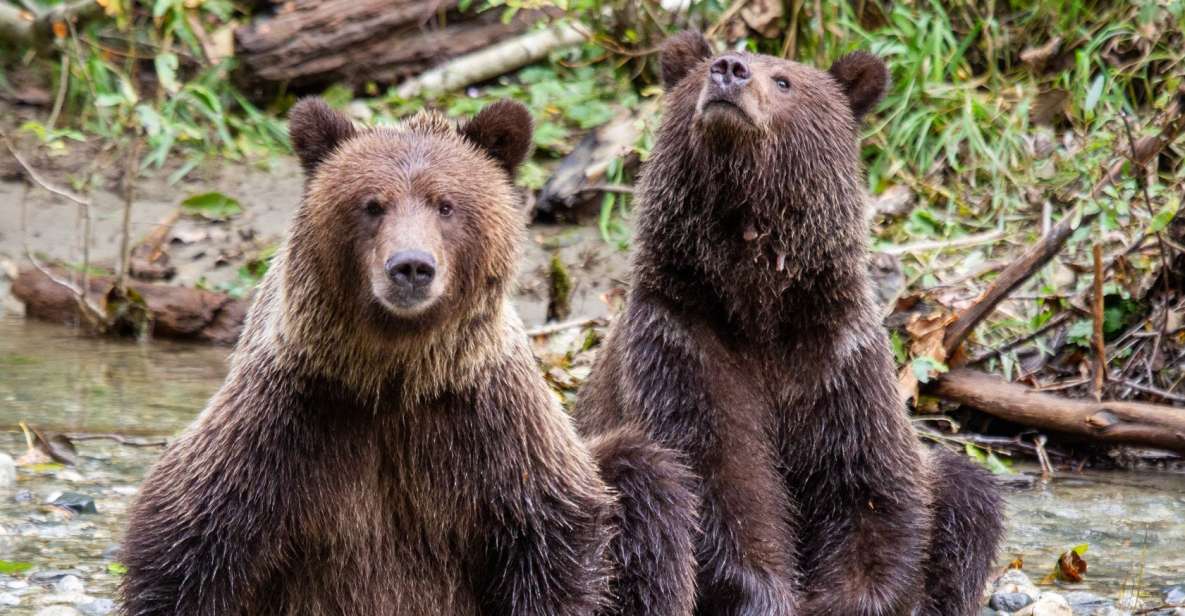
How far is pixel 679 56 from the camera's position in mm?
7055

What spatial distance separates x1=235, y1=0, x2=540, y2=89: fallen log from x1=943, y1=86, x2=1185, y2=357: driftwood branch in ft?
19.7

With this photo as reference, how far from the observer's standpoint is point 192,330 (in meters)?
11.1

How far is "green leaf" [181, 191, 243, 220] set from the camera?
12266 millimetres

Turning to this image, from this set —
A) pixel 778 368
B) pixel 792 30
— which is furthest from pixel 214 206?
pixel 778 368

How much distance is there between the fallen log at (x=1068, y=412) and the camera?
8.40 m

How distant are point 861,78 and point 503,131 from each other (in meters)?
1.94

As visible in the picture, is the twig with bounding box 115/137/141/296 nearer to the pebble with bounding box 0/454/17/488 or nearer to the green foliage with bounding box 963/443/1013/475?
the pebble with bounding box 0/454/17/488

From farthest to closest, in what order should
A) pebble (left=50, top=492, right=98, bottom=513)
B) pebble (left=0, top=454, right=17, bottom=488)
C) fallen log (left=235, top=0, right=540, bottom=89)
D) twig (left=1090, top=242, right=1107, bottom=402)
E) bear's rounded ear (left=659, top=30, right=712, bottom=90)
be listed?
fallen log (left=235, top=0, right=540, bottom=89)
twig (left=1090, top=242, right=1107, bottom=402)
pebble (left=0, top=454, right=17, bottom=488)
pebble (left=50, top=492, right=98, bottom=513)
bear's rounded ear (left=659, top=30, right=712, bottom=90)

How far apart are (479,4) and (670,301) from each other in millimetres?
7725

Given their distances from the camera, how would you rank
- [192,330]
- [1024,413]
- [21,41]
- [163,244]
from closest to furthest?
[1024,413] < [192,330] < [163,244] < [21,41]

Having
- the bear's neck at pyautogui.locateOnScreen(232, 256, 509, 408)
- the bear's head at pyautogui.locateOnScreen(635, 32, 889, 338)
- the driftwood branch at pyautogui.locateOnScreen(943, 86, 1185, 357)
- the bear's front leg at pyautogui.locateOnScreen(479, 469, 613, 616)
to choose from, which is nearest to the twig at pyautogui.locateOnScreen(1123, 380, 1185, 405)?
the driftwood branch at pyautogui.locateOnScreen(943, 86, 1185, 357)

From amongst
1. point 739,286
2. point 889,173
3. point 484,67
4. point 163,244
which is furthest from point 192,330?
point 739,286

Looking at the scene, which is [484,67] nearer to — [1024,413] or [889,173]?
[889,173]

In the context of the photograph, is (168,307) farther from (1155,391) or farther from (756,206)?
(1155,391)
